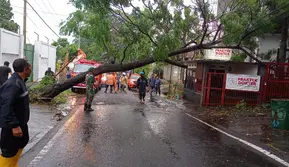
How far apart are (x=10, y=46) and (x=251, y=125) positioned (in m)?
15.9

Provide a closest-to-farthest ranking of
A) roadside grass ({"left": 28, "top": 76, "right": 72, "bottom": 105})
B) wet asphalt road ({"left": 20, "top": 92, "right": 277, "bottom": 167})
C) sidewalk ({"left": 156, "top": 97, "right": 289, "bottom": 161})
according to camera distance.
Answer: wet asphalt road ({"left": 20, "top": 92, "right": 277, "bottom": 167}), sidewalk ({"left": 156, "top": 97, "right": 289, "bottom": 161}), roadside grass ({"left": 28, "top": 76, "right": 72, "bottom": 105})

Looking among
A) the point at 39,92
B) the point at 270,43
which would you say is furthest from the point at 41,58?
the point at 270,43

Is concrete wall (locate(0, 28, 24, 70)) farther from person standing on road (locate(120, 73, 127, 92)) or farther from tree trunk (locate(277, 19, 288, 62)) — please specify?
tree trunk (locate(277, 19, 288, 62))

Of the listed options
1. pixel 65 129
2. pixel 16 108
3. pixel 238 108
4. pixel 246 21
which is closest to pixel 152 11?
pixel 246 21

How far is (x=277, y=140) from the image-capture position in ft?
28.0

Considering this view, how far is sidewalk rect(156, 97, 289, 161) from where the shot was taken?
797 cm

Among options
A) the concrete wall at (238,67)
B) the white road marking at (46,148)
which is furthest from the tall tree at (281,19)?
the white road marking at (46,148)

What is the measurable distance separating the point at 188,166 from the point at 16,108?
323cm

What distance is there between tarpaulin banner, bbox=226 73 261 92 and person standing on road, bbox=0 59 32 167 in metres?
13.0

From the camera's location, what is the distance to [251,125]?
10.9 metres

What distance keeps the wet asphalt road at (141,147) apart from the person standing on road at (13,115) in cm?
136

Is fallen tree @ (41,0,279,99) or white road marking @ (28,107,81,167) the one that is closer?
white road marking @ (28,107,81,167)

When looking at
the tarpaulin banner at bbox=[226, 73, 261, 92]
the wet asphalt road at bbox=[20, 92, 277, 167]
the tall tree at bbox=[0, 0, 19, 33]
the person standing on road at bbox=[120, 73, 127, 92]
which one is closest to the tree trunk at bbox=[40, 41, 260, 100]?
the tarpaulin banner at bbox=[226, 73, 261, 92]

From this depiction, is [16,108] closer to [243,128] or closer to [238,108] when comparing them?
[243,128]
